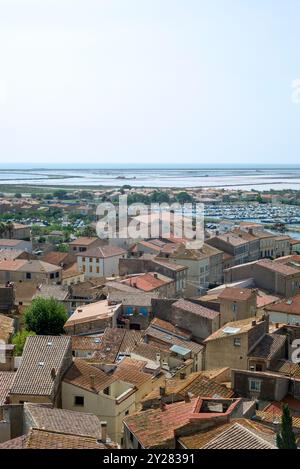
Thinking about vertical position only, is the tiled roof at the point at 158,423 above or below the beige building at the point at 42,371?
below

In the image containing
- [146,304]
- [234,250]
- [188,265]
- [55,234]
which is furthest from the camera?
[55,234]

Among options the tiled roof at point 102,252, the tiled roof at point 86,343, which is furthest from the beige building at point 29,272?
the tiled roof at point 86,343

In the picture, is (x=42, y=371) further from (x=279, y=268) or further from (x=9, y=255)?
(x=9, y=255)

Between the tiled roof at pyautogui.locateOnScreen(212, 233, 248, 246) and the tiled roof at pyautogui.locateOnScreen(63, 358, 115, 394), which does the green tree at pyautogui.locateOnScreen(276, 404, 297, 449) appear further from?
the tiled roof at pyautogui.locateOnScreen(212, 233, 248, 246)

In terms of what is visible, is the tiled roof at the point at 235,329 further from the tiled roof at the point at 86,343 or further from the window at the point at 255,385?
the window at the point at 255,385
